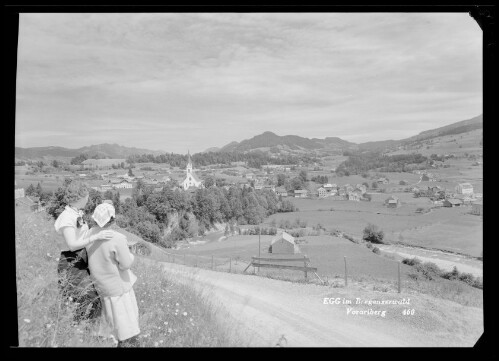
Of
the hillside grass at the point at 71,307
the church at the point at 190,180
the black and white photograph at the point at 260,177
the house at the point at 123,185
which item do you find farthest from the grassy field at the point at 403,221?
the house at the point at 123,185

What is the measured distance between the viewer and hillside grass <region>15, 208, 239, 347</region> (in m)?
3.39

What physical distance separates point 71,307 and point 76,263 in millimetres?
309

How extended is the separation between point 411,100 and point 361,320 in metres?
1.74

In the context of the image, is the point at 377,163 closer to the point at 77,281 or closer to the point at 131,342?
the point at 131,342

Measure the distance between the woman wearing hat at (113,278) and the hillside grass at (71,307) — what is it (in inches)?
7.1

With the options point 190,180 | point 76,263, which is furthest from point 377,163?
point 76,263

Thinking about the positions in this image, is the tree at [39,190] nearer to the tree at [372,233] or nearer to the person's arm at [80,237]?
the person's arm at [80,237]

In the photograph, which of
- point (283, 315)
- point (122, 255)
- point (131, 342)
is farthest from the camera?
point (283, 315)

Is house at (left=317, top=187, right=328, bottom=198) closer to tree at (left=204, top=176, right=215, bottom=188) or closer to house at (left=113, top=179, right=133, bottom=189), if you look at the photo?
tree at (left=204, top=176, right=215, bottom=188)

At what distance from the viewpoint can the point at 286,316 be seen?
3715 mm

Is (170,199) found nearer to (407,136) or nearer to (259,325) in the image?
(259,325)

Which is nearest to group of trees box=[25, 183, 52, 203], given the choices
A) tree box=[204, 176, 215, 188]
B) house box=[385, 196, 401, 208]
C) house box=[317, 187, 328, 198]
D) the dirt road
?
the dirt road

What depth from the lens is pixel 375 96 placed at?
367 centimetres
